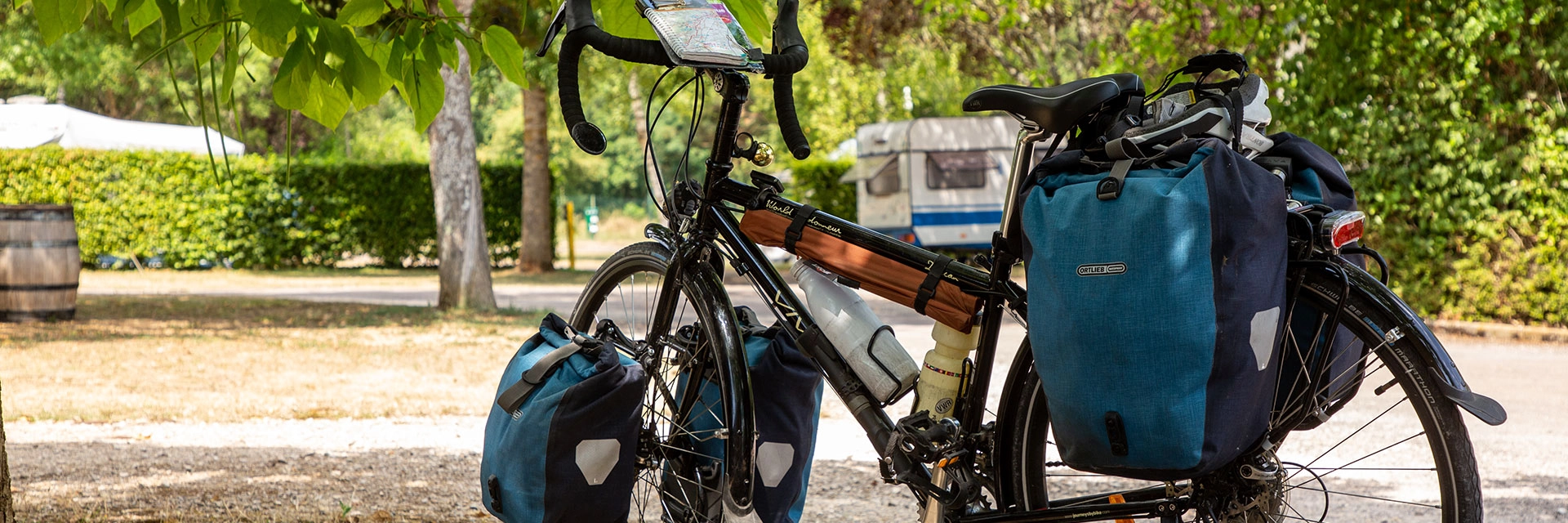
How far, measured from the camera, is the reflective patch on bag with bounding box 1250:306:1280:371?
1953 mm

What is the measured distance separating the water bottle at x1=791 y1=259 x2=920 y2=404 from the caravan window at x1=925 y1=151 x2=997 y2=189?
1400cm

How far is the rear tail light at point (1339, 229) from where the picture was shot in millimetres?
1994

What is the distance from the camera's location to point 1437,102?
900cm

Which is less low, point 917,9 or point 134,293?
point 917,9

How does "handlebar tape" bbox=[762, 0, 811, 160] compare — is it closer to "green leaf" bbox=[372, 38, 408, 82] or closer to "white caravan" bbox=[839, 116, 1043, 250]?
"green leaf" bbox=[372, 38, 408, 82]

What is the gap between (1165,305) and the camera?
194cm

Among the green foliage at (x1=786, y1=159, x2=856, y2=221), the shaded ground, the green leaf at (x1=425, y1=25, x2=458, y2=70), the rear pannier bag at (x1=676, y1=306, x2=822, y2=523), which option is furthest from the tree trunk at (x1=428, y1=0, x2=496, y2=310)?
the green foliage at (x1=786, y1=159, x2=856, y2=221)

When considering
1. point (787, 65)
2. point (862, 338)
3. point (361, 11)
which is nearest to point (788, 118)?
point (787, 65)

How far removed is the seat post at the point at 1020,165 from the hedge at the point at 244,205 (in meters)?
15.2

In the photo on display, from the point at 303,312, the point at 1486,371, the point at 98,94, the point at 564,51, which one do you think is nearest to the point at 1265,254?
the point at 564,51

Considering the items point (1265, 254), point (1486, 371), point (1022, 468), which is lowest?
point (1486, 371)

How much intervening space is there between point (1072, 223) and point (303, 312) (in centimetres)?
971

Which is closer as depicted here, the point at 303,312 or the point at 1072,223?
the point at 1072,223

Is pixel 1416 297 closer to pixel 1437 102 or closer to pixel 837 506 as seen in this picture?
pixel 1437 102
